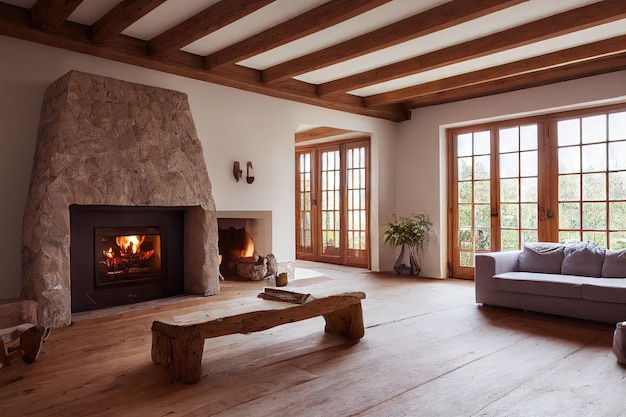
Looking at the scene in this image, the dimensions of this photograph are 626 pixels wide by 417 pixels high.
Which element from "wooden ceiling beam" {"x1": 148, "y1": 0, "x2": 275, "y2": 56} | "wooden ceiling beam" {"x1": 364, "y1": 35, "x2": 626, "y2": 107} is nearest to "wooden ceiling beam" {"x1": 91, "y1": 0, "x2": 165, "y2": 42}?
"wooden ceiling beam" {"x1": 148, "y1": 0, "x2": 275, "y2": 56}

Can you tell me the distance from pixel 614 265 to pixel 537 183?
1.92m

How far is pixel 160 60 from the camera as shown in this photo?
4910 mm

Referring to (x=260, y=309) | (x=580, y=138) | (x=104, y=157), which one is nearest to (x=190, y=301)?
(x=104, y=157)

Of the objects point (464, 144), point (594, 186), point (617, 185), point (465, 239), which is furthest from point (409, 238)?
point (617, 185)

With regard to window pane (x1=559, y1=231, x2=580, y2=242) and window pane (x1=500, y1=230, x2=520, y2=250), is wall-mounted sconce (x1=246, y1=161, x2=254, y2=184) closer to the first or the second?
window pane (x1=500, y1=230, x2=520, y2=250)

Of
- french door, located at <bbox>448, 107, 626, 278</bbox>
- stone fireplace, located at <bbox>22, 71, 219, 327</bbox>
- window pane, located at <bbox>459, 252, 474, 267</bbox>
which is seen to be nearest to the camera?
stone fireplace, located at <bbox>22, 71, 219, 327</bbox>

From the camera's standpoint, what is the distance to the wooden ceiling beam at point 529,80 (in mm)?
5359

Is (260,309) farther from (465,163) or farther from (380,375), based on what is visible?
(465,163)

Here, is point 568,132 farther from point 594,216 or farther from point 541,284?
point 541,284

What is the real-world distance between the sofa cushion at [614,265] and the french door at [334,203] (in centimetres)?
387

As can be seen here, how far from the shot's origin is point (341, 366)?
3094 mm

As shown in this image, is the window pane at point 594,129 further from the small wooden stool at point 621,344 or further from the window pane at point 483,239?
the small wooden stool at point 621,344

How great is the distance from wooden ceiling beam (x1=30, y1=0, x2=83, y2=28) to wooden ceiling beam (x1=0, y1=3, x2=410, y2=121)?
0.35ft

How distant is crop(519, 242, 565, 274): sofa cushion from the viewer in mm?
4953
